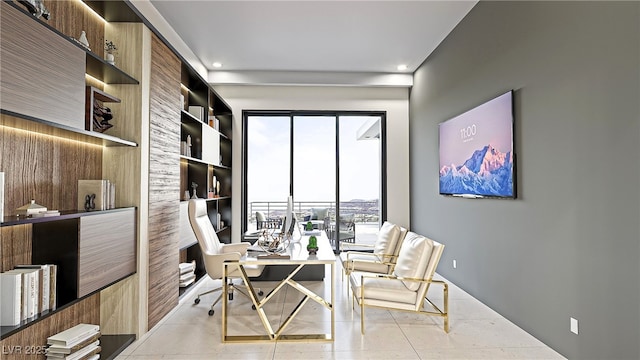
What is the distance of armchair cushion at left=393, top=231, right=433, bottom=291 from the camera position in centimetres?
296

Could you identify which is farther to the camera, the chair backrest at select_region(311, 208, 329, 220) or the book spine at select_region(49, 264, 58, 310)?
the chair backrest at select_region(311, 208, 329, 220)

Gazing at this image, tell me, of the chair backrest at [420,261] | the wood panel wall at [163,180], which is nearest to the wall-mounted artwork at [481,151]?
the chair backrest at [420,261]

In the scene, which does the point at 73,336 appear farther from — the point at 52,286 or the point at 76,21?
the point at 76,21

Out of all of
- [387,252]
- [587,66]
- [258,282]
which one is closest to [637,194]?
[587,66]

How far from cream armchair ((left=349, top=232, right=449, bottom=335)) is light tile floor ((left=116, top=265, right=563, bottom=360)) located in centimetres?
21

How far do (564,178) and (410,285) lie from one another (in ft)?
4.77

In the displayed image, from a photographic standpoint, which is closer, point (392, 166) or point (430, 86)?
point (430, 86)

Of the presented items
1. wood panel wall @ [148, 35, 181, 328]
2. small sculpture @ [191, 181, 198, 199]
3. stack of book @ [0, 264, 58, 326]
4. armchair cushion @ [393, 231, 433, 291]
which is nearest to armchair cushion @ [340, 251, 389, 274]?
armchair cushion @ [393, 231, 433, 291]

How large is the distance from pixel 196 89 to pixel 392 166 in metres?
3.59

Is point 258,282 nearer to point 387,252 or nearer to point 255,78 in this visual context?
point 387,252

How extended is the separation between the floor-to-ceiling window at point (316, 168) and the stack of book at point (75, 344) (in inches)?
153

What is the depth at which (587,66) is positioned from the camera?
2365 mm

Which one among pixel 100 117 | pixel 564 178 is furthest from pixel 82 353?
pixel 564 178

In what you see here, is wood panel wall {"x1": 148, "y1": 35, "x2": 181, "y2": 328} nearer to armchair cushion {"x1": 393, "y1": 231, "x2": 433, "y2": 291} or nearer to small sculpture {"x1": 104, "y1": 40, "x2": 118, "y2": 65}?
small sculpture {"x1": 104, "y1": 40, "x2": 118, "y2": 65}
